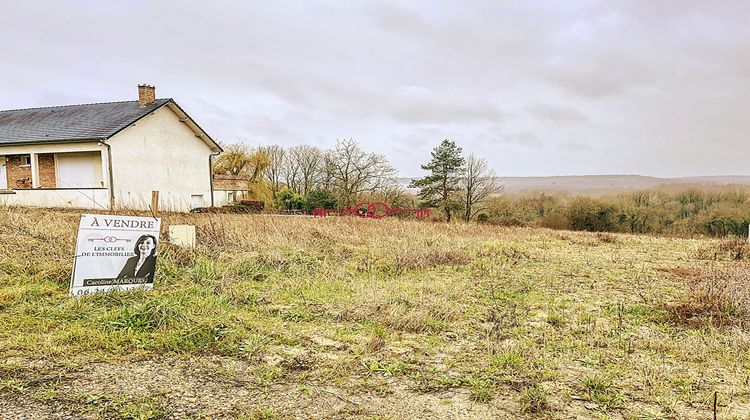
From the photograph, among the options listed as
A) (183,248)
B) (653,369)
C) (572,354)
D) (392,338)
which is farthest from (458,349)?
(183,248)

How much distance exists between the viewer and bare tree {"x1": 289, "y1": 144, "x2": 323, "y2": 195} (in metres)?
36.3

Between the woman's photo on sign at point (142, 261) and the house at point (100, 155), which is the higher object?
the house at point (100, 155)

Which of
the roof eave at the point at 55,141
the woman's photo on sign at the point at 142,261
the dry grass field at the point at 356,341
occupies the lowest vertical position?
the dry grass field at the point at 356,341

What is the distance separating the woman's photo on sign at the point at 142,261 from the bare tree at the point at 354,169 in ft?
90.9

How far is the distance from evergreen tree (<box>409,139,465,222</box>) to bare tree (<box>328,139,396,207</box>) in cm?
509

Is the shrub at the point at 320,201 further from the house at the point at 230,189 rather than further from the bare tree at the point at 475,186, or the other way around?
the bare tree at the point at 475,186

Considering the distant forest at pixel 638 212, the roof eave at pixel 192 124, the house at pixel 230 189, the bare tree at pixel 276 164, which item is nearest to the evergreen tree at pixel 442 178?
the distant forest at pixel 638 212

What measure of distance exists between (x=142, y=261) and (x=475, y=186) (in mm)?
34853

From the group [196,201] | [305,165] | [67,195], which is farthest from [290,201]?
[67,195]

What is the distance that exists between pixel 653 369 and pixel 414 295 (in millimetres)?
3057

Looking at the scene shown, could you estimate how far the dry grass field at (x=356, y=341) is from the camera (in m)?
3.05

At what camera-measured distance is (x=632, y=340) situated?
4473mm

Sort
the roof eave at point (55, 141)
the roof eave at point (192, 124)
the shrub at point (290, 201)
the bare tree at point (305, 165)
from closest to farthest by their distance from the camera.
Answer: the roof eave at point (55, 141), the roof eave at point (192, 124), the shrub at point (290, 201), the bare tree at point (305, 165)

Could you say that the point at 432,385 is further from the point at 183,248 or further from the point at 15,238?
the point at 15,238
